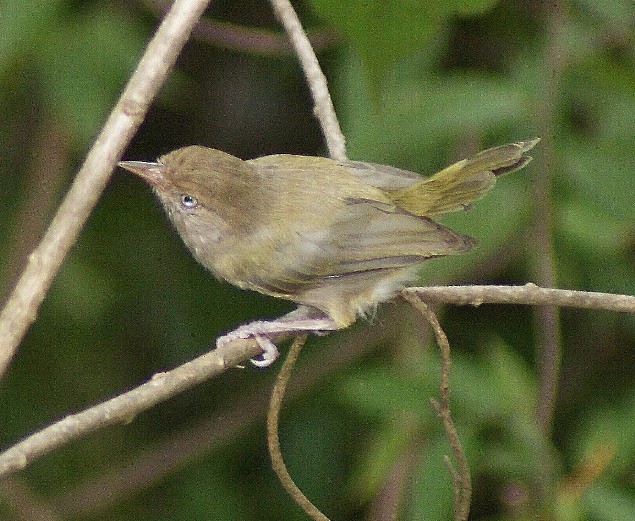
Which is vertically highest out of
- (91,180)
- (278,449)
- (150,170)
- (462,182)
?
(91,180)

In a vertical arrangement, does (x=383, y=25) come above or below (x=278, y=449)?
above

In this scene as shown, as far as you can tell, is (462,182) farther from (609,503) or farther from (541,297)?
(609,503)

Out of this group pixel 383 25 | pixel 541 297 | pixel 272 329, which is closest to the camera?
pixel 541 297

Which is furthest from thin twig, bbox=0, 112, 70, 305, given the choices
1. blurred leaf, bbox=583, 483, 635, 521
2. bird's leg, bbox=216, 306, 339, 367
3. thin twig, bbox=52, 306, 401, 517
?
blurred leaf, bbox=583, 483, 635, 521

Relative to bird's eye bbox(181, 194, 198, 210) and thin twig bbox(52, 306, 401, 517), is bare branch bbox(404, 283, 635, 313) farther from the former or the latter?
thin twig bbox(52, 306, 401, 517)

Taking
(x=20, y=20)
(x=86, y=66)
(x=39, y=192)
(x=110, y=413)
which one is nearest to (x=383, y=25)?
(x=20, y=20)

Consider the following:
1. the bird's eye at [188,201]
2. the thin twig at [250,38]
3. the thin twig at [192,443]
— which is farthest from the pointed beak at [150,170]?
the thin twig at [192,443]

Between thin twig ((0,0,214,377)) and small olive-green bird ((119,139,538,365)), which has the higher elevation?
thin twig ((0,0,214,377))
